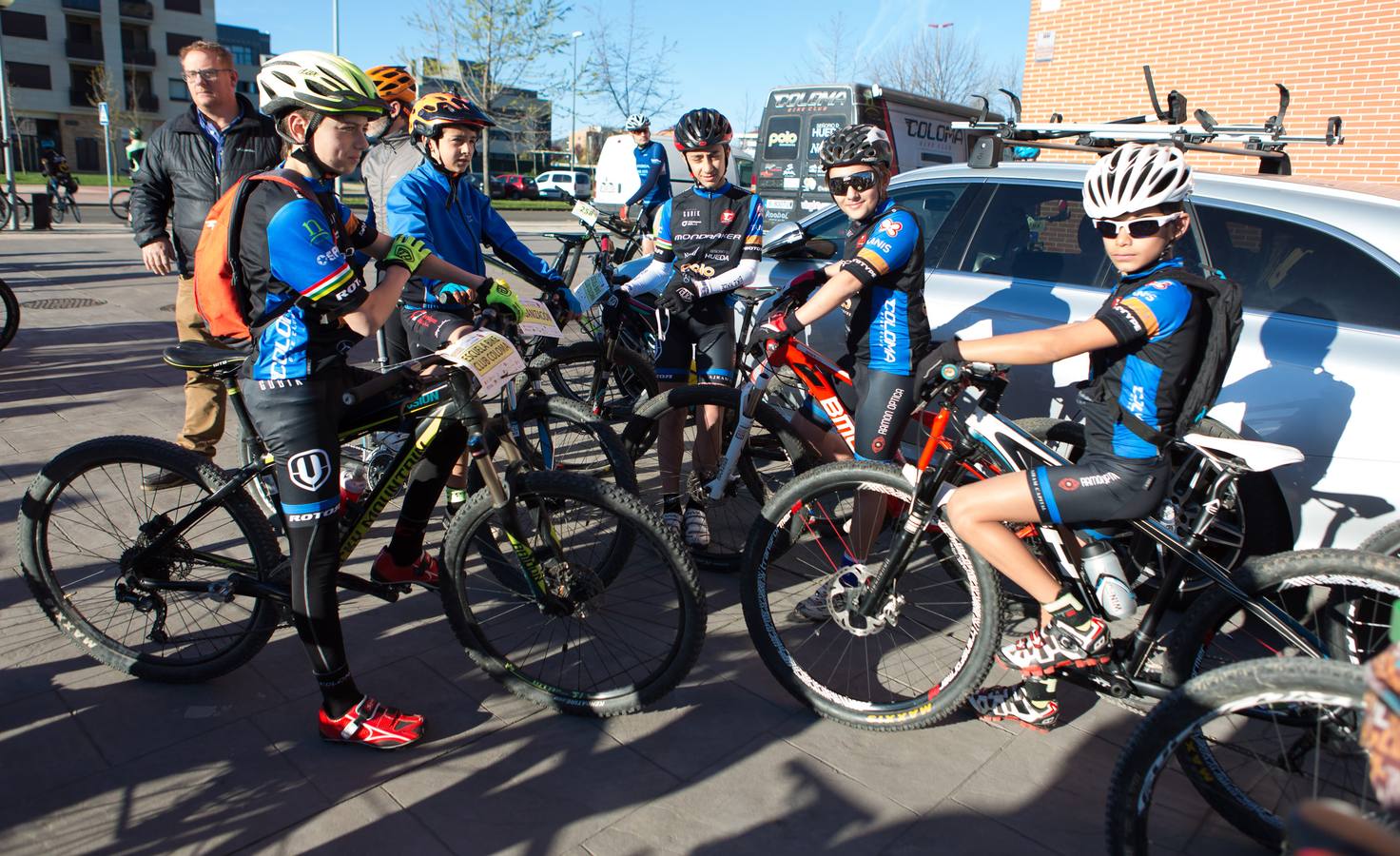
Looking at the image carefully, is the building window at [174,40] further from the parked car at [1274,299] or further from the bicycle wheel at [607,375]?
the parked car at [1274,299]

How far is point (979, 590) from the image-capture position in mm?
2947

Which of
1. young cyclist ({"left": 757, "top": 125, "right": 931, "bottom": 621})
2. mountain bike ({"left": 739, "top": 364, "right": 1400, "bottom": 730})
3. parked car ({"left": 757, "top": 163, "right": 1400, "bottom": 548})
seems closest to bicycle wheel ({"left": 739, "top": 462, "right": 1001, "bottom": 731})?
mountain bike ({"left": 739, "top": 364, "right": 1400, "bottom": 730})

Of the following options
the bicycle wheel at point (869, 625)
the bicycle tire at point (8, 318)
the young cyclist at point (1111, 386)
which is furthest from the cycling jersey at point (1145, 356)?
the bicycle tire at point (8, 318)

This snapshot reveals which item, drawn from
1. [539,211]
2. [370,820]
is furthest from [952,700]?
[539,211]

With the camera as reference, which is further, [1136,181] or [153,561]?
[153,561]

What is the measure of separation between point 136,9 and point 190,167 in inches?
2691

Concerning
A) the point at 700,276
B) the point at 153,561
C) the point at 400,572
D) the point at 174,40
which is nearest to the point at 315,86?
the point at 400,572

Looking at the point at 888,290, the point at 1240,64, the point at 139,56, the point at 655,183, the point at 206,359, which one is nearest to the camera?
the point at 206,359

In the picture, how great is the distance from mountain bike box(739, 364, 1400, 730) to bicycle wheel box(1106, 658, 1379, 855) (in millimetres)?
298

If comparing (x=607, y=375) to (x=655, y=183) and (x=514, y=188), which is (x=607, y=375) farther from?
(x=514, y=188)

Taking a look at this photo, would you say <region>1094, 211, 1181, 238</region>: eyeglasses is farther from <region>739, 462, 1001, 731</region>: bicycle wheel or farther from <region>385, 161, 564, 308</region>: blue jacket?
<region>385, 161, 564, 308</region>: blue jacket

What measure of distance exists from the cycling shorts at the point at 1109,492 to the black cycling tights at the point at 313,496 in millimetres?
2215

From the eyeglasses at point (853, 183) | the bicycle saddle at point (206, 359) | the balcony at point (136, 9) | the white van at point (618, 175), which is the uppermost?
the balcony at point (136, 9)

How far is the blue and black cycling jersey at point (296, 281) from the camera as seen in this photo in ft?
8.55
